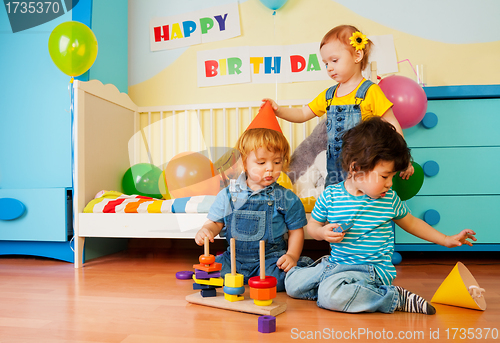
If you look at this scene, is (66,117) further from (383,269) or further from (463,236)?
(463,236)

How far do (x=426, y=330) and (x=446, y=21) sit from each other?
1.64 m

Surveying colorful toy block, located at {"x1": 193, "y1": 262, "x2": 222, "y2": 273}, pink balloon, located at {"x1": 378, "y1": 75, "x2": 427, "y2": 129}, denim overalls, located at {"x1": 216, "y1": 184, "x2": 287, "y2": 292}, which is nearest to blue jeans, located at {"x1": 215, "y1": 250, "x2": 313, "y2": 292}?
denim overalls, located at {"x1": 216, "y1": 184, "x2": 287, "y2": 292}

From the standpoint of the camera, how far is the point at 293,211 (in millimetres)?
1129

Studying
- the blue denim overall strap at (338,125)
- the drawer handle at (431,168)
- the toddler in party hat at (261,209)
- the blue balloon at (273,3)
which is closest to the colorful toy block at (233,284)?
the toddler in party hat at (261,209)

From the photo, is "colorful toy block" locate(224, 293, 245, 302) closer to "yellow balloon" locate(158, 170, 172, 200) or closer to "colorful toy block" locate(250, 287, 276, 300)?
"colorful toy block" locate(250, 287, 276, 300)

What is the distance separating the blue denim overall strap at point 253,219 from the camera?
1.08m

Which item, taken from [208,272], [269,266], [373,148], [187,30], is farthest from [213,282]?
[187,30]

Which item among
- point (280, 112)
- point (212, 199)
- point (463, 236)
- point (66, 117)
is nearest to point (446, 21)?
point (280, 112)

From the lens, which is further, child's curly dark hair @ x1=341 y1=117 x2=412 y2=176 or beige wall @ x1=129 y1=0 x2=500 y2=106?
beige wall @ x1=129 y1=0 x2=500 y2=106

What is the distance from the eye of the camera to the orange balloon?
89cm

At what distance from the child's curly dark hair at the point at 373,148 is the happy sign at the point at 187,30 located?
768 mm

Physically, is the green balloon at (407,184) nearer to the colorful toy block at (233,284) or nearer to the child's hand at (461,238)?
the child's hand at (461,238)

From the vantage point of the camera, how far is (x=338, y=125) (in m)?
1.15

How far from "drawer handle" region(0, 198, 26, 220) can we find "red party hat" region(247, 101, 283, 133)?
1009 mm
